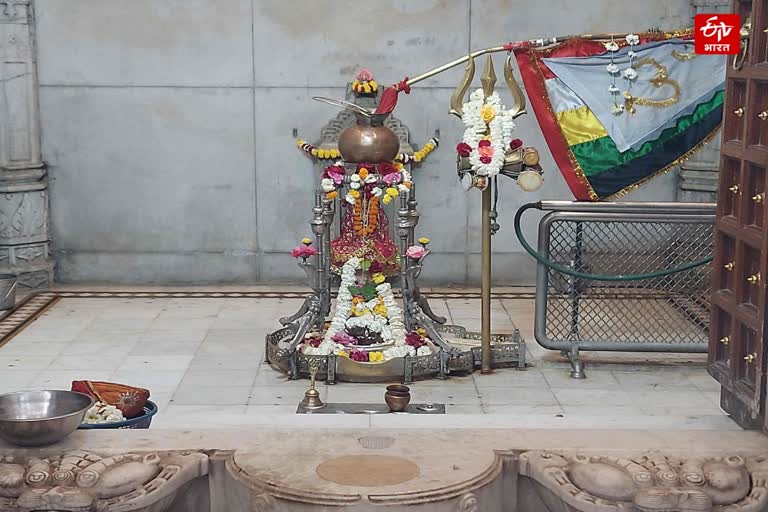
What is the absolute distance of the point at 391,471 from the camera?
4.13 meters

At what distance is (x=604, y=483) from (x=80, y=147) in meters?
7.36

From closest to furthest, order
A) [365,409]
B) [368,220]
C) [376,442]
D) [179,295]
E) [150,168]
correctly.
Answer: [376,442] < [365,409] < [368,220] < [179,295] < [150,168]

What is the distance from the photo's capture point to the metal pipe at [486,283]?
764 centimetres

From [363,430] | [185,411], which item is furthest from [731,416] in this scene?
[185,411]

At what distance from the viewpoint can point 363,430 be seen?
181 inches

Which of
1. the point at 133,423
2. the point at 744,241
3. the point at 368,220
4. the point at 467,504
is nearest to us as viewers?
the point at 467,504

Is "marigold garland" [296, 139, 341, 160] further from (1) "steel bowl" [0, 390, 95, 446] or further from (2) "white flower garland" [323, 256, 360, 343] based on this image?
(1) "steel bowl" [0, 390, 95, 446]

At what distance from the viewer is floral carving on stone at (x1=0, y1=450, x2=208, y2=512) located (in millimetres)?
4016

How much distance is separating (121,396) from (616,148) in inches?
146

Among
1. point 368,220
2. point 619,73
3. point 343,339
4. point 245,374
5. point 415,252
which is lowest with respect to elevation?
point 245,374

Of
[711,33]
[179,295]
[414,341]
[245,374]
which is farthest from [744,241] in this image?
[179,295]

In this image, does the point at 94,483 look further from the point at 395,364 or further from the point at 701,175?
the point at 701,175

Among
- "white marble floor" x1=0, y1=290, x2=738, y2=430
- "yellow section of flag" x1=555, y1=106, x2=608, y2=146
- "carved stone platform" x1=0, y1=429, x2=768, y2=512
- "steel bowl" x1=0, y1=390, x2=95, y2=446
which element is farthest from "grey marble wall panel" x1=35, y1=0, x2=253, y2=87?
"carved stone platform" x1=0, y1=429, x2=768, y2=512

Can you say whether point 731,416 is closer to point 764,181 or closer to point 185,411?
point 764,181
